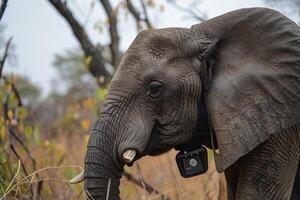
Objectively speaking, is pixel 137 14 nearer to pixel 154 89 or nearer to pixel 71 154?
pixel 71 154

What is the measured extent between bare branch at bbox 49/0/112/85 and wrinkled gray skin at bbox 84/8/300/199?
95.8 inches

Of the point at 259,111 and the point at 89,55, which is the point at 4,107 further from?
the point at 259,111

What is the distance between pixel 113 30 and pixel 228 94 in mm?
3044

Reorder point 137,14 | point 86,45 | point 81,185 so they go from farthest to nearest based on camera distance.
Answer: point 137,14 < point 86,45 < point 81,185

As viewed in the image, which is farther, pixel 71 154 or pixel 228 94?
pixel 71 154

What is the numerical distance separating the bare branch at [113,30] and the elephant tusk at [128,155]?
306cm

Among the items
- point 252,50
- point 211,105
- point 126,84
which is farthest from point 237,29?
point 126,84

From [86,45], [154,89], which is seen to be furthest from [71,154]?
[154,89]

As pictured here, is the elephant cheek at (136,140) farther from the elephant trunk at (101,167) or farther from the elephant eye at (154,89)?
the elephant eye at (154,89)

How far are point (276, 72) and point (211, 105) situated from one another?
334 mm

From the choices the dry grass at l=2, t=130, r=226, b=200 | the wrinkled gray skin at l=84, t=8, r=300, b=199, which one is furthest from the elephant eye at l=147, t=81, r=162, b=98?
the dry grass at l=2, t=130, r=226, b=200

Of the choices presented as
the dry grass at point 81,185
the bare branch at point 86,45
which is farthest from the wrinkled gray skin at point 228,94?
the bare branch at point 86,45

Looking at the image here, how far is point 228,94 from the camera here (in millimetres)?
3072

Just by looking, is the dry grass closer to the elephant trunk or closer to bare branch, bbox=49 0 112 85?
the elephant trunk
